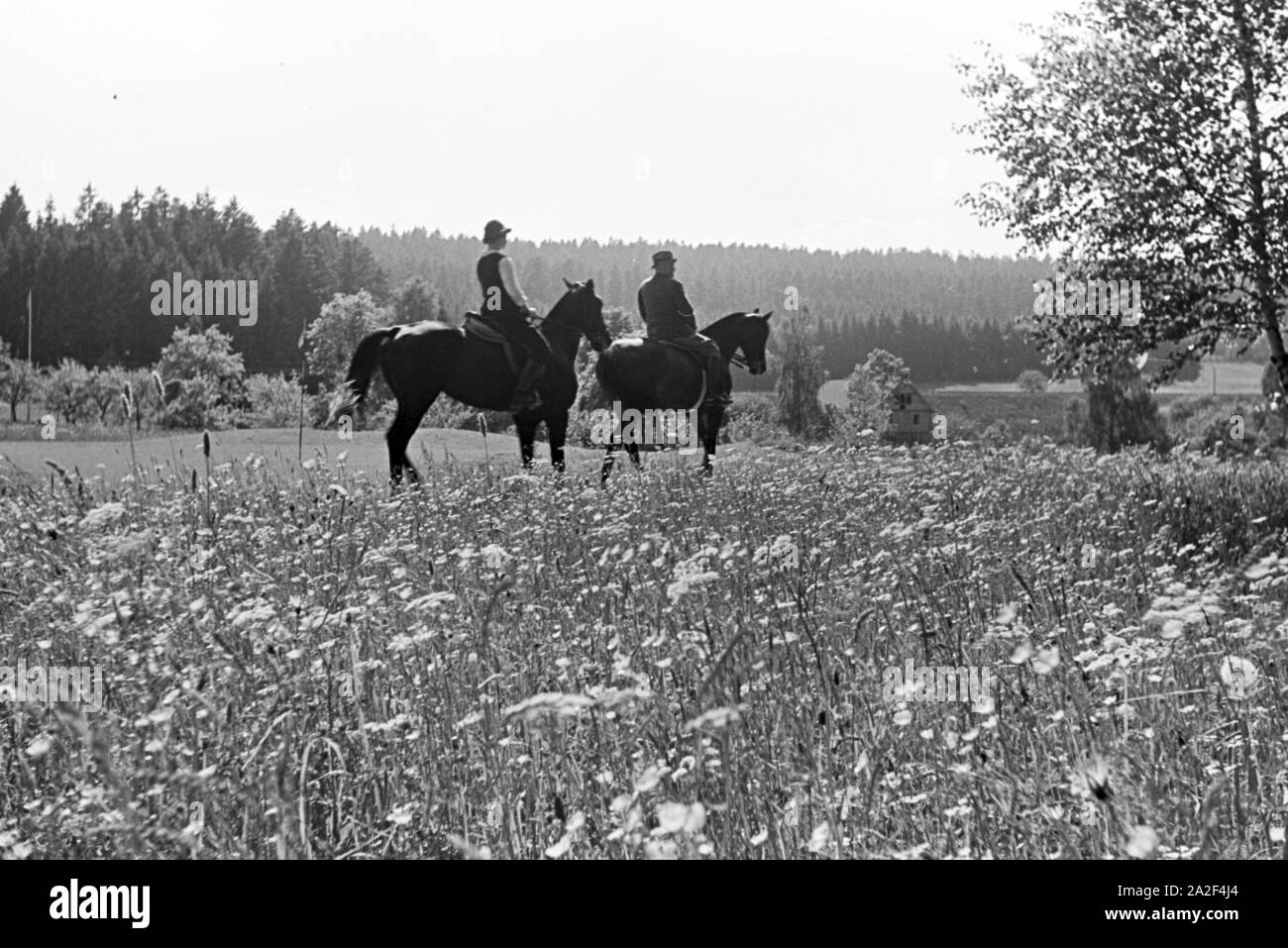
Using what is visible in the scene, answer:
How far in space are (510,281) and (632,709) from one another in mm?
12432

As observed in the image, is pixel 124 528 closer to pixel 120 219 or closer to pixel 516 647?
pixel 516 647

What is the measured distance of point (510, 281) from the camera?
51.2 ft

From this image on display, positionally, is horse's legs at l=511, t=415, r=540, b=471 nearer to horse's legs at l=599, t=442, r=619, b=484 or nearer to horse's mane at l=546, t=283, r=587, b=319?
horse's legs at l=599, t=442, r=619, b=484

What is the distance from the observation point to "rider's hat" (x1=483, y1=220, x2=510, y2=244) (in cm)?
1519

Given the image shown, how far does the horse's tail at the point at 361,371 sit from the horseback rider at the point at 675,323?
451 cm

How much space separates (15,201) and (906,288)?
11026cm

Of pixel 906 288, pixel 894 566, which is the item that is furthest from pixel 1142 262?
pixel 906 288

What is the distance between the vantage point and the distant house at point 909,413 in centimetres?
7444

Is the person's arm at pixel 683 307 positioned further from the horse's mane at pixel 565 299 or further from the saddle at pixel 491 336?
the saddle at pixel 491 336

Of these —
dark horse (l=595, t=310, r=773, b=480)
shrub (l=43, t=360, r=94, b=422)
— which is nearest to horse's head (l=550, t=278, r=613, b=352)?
dark horse (l=595, t=310, r=773, b=480)

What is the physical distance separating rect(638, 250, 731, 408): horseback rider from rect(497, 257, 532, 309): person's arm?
2.69 meters

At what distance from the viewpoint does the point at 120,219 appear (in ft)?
179

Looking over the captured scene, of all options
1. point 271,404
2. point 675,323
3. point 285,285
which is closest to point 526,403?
point 675,323

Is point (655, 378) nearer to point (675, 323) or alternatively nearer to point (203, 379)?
point (675, 323)
